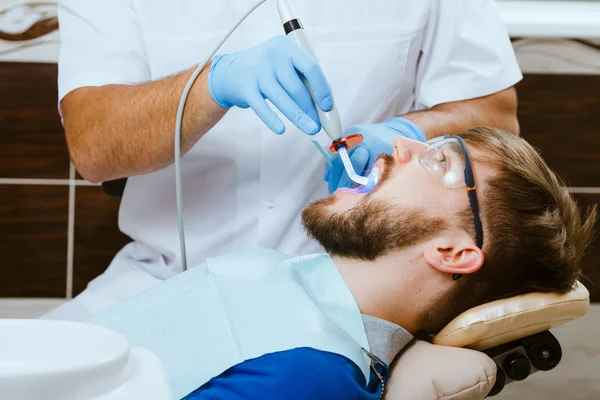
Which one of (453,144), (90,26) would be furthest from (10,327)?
(90,26)

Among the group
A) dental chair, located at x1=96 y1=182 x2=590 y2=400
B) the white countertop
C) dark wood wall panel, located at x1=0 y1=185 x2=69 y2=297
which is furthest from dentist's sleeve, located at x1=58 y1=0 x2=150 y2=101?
the white countertop

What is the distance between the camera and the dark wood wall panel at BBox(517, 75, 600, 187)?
2.48m

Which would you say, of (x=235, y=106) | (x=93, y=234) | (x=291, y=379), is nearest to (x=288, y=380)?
(x=291, y=379)

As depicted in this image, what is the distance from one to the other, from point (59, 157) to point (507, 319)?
1543 millimetres

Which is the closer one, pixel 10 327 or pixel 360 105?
pixel 10 327

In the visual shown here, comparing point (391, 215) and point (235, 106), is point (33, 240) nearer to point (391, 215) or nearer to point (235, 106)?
point (235, 106)

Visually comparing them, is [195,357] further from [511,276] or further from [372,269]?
[511,276]

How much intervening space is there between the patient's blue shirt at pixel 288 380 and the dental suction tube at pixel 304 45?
1.30 feet

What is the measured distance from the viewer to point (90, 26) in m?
1.73

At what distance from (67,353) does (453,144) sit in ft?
3.18

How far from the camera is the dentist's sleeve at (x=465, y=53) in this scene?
1799 mm

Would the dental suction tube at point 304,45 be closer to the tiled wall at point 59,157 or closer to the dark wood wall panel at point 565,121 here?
the tiled wall at point 59,157

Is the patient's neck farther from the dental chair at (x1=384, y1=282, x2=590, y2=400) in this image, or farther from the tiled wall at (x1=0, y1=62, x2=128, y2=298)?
the tiled wall at (x1=0, y1=62, x2=128, y2=298)

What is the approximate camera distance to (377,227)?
1.43 metres
